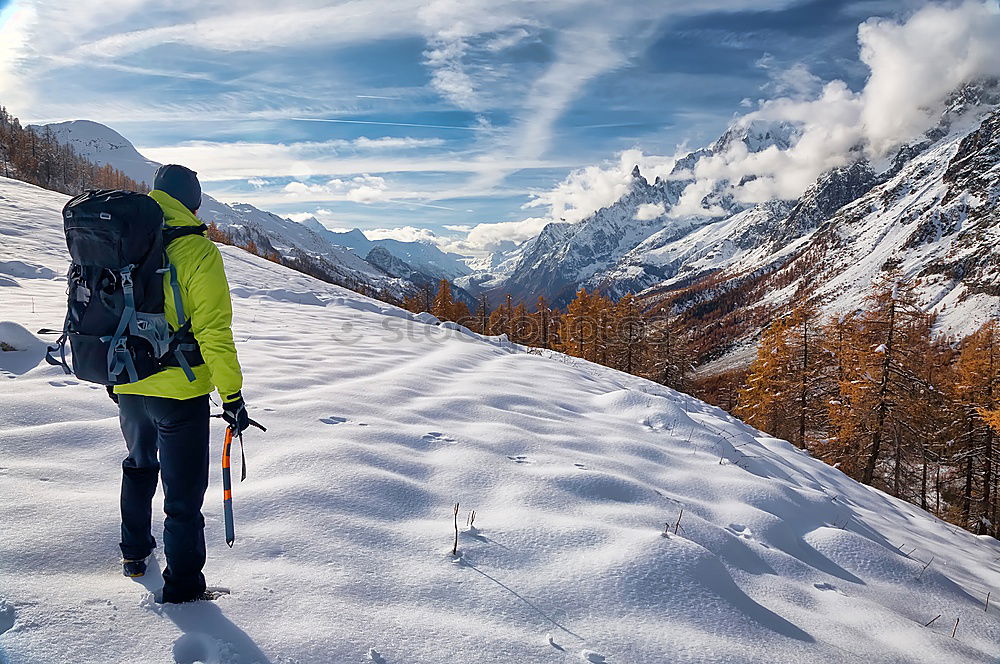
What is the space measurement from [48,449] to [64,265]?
1589cm

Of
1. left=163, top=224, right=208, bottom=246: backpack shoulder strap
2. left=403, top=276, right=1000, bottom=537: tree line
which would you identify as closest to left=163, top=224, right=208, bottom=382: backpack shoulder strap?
left=163, top=224, right=208, bottom=246: backpack shoulder strap

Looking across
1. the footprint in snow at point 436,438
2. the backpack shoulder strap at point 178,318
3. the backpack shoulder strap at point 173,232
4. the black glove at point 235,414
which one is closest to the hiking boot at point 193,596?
the black glove at point 235,414

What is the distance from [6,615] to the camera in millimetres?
2555

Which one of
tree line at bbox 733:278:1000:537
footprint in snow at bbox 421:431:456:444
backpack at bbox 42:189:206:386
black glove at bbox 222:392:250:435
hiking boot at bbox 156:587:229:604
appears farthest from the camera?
tree line at bbox 733:278:1000:537

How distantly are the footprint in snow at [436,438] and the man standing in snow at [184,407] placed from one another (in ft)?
9.96

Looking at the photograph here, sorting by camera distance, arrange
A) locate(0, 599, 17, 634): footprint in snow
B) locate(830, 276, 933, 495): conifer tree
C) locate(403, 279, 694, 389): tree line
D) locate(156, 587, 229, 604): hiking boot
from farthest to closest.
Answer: locate(403, 279, 694, 389): tree line → locate(830, 276, 933, 495): conifer tree → locate(156, 587, 229, 604): hiking boot → locate(0, 599, 17, 634): footprint in snow

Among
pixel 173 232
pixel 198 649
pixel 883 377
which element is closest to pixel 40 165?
pixel 173 232

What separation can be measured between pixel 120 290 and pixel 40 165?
337ft

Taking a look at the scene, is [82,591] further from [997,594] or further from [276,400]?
[997,594]

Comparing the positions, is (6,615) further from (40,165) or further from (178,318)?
(40,165)

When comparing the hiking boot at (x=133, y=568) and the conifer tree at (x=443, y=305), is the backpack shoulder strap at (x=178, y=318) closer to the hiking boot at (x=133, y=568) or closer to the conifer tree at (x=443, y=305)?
the hiking boot at (x=133, y=568)

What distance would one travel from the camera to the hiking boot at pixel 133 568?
3.11 meters

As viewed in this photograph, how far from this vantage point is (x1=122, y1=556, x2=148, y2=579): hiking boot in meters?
3.11

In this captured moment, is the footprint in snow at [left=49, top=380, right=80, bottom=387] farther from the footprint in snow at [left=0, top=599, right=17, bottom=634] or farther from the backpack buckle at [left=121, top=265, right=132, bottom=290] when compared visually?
the backpack buckle at [left=121, top=265, right=132, bottom=290]
